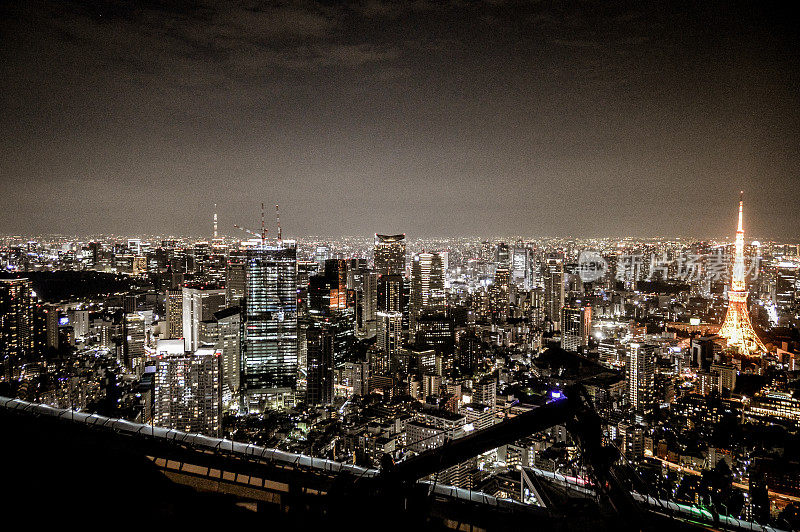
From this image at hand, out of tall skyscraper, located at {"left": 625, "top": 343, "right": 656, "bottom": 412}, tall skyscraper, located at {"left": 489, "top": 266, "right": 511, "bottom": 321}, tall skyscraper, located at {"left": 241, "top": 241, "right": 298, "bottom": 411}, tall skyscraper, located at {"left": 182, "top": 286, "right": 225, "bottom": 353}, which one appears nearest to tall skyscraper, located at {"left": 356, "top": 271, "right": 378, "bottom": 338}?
tall skyscraper, located at {"left": 241, "top": 241, "right": 298, "bottom": 411}

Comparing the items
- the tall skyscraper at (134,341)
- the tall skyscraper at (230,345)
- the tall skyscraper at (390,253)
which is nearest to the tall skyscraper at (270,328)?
the tall skyscraper at (230,345)

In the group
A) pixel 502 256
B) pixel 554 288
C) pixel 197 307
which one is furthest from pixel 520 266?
pixel 197 307

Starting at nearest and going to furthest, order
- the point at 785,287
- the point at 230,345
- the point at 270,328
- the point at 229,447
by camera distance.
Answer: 1. the point at 229,447
2. the point at 785,287
3. the point at 230,345
4. the point at 270,328

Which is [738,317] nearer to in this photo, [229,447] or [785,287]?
[785,287]

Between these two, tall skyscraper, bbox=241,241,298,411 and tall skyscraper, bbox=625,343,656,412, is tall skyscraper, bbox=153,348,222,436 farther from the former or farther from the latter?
tall skyscraper, bbox=625,343,656,412

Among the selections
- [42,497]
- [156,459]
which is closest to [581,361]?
[156,459]

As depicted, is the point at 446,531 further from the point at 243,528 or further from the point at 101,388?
the point at 101,388

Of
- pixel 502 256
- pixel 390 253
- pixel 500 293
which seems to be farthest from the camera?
pixel 390 253
